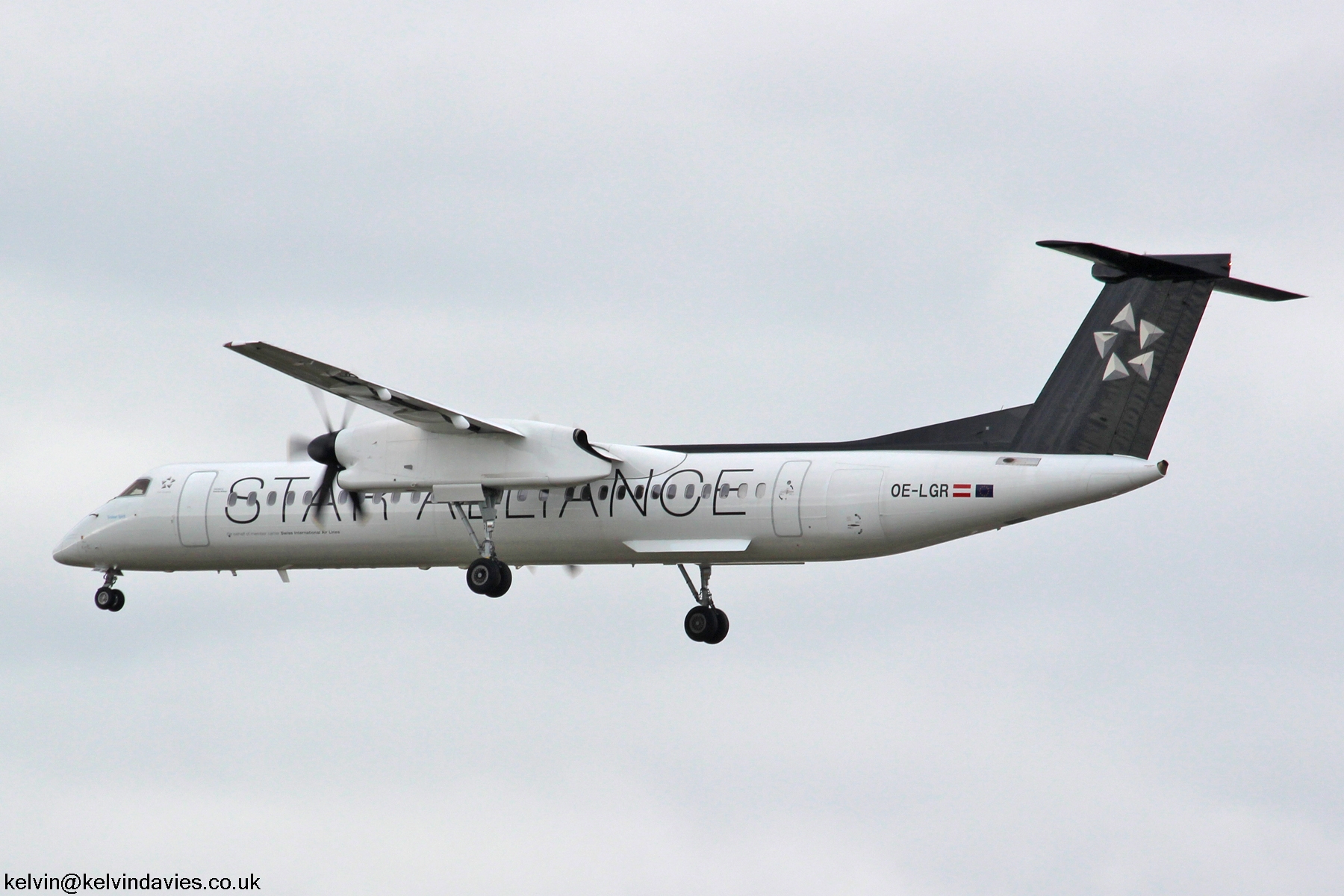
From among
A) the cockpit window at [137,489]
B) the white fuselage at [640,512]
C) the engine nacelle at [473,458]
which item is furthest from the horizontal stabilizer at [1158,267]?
the cockpit window at [137,489]

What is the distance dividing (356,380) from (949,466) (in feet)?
31.6

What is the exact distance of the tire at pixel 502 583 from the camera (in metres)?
33.1

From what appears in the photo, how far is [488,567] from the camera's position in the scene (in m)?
33.1

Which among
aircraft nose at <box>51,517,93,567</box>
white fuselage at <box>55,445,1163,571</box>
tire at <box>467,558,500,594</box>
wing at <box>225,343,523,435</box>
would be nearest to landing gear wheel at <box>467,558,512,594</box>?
tire at <box>467,558,500,594</box>

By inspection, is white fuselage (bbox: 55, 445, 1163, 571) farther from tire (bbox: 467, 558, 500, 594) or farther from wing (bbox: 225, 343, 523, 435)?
wing (bbox: 225, 343, 523, 435)

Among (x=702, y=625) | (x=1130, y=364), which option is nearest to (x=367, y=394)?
(x=702, y=625)

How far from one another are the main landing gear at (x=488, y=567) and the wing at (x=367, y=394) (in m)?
1.32

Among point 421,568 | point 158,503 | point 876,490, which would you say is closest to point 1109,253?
point 876,490

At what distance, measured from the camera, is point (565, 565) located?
34625mm

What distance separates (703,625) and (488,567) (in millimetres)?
4657

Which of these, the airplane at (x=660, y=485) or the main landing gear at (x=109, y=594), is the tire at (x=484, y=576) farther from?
the main landing gear at (x=109, y=594)

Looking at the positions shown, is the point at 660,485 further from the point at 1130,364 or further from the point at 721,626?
the point at 1130,364

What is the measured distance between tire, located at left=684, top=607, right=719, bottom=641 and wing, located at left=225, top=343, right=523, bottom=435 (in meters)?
5.53

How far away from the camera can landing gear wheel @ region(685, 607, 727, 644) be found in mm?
35656
